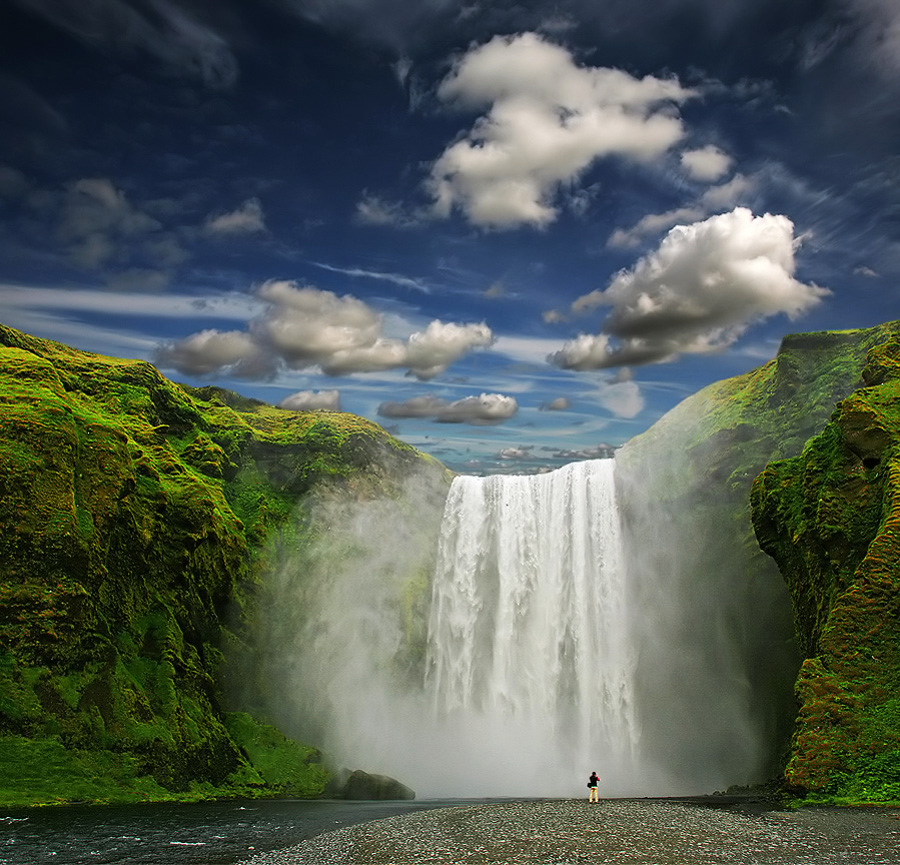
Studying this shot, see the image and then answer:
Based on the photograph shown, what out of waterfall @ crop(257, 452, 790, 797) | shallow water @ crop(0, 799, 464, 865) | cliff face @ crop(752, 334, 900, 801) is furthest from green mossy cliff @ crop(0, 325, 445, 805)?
cliff face @ crop(752, 334, 900, 801)

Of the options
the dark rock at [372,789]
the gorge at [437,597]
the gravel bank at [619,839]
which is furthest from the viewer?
the dark rock at [372,789]

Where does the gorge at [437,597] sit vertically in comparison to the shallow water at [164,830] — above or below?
above

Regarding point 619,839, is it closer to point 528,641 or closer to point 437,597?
point 528,641

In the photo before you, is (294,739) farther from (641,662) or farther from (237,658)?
(641,662)

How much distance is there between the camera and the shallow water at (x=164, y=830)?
21109mm

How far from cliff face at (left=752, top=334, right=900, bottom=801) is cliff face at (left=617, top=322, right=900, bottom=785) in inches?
297

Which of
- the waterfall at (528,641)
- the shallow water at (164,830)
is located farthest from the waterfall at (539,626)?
the shallow water at (164,830)

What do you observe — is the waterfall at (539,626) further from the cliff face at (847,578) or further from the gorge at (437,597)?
the cliff face at (847,578)

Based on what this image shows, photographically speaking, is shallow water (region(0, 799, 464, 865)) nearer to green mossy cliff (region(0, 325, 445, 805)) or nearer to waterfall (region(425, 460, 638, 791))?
green mossy cliff (region(0, 325, 445, 805))

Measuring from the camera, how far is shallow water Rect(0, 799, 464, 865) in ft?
69.3

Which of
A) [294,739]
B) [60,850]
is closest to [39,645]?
[60,850]

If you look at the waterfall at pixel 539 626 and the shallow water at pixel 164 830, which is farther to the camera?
the waterfall at pixel 539 626

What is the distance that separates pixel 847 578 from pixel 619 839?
1881 centimetres

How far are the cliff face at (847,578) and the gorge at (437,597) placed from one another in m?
0.13
